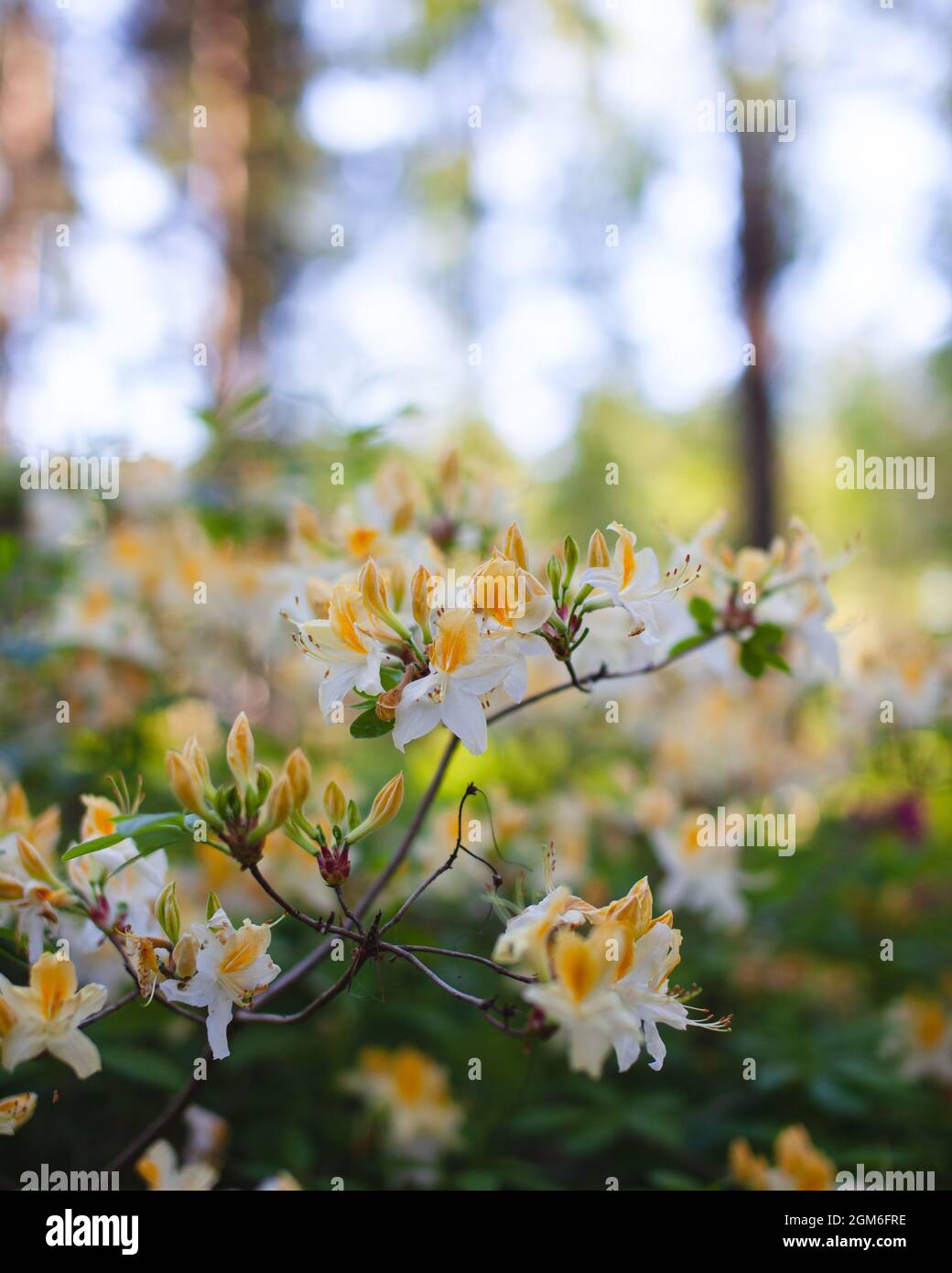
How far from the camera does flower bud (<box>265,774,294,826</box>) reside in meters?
1.00

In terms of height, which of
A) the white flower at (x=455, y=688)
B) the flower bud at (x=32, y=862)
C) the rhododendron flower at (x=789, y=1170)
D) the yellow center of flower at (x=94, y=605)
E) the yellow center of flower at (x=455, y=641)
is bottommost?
the rhododendron flower at (x=789, y=1170)

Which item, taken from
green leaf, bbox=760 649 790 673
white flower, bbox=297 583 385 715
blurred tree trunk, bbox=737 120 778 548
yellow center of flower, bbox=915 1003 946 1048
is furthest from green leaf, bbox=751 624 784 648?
blurred tree trunk, bbox=737 120 778 548

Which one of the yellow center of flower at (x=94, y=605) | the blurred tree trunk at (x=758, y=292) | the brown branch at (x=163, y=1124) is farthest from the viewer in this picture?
the blurred tree trunk at (x=758, y=292)

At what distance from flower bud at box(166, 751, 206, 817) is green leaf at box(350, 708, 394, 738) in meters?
0.18

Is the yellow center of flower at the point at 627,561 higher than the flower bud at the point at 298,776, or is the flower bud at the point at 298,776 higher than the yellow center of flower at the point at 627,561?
the yellow center of flower at the point at 627,561

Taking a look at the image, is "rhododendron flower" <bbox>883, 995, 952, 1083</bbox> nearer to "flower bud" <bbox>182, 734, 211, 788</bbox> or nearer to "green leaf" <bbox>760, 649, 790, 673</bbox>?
"green leaf" <bbox>760, 649, 790, 673</bbox>

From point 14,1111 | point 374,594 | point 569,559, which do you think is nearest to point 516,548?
point 569,559

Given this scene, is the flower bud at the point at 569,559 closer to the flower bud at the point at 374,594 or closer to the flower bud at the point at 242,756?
the flower bud at the point at 374,594

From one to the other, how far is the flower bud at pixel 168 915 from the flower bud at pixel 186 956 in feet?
0.13

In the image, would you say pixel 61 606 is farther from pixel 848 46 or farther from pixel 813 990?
pixel 848 46

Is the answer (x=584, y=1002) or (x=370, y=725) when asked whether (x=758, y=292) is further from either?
(x=584, y=1002)

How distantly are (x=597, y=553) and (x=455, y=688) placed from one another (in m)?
0.27

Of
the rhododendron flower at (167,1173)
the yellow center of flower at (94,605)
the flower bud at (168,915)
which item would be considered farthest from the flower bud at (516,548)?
the yellow center of flower at (94,605)

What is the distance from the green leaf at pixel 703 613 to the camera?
4.57ft
